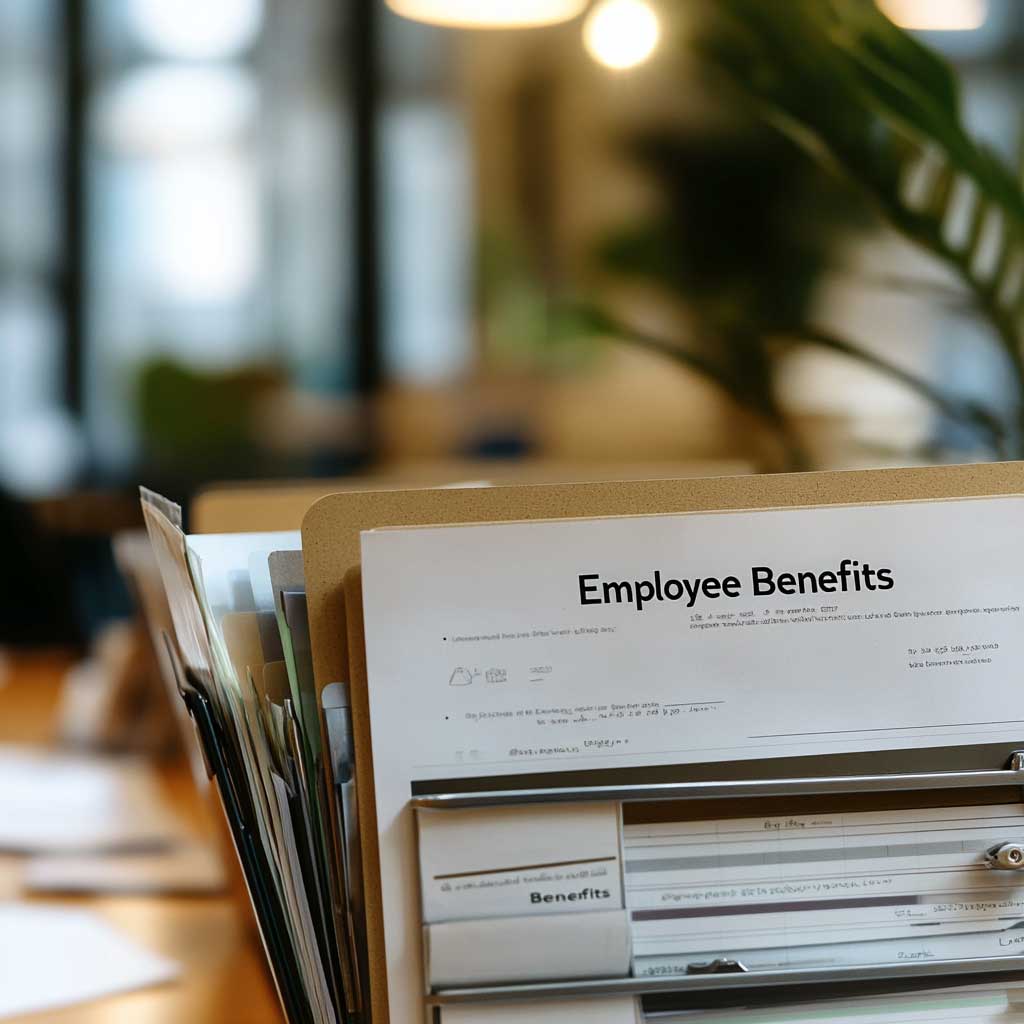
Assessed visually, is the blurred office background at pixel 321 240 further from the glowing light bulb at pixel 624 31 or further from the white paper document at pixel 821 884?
the white paper document at pixel 821 884

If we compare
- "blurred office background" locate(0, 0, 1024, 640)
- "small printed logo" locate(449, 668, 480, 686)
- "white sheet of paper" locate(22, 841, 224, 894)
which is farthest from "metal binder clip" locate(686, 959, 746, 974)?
"blurred office background" locate(0, 0, 1024, 640)

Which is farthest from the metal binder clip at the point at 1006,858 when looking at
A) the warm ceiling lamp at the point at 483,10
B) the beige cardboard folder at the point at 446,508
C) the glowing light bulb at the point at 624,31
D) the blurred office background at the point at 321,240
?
the blurred office background at the point at 321,240

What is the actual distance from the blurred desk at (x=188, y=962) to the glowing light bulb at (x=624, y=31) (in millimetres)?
1026

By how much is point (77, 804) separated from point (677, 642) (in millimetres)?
883

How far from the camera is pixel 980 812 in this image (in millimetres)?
394

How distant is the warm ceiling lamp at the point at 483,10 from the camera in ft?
5.50

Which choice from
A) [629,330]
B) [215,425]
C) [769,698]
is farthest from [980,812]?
[215,425]

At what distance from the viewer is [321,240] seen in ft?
18.0

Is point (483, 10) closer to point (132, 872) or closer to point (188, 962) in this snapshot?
point (132, 872)

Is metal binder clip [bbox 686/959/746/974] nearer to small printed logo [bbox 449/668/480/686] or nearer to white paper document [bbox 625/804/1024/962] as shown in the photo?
white paper document [bbox 625/804/1024/962]

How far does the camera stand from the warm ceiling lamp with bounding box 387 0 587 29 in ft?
5.50

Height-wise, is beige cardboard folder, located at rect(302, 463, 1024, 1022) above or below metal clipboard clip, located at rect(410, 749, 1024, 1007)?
above

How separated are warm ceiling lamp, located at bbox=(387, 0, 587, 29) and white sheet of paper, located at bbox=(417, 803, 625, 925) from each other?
1.50 m

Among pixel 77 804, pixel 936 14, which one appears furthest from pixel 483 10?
pixel 77 804
